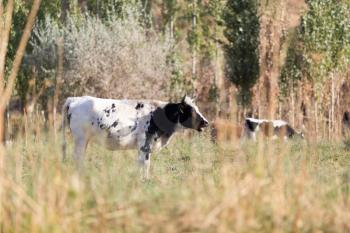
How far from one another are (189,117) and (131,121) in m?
1.07

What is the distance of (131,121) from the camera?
1396 cm

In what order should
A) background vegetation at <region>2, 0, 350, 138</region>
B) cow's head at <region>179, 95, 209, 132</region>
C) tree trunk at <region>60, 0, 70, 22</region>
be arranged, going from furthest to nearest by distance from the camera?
tree trunk at <region>60, 0, 70, 22</region> < background vegetation at <region>2, 0, 350, 138</region> < cow's head at <region>179, 95, 209, 132</region>

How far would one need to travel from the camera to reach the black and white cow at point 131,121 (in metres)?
13.9

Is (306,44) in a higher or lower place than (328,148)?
higher

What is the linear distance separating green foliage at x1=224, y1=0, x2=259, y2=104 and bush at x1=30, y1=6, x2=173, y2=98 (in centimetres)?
334

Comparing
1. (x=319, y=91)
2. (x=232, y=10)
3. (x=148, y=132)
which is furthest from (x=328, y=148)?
(x=232, y=10)

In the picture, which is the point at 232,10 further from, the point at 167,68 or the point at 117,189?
the point at 117,189

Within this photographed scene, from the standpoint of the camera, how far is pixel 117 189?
550cm

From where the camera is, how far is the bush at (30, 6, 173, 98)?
37.4 m

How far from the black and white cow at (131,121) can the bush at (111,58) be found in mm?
22871

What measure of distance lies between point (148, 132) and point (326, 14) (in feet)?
82.0

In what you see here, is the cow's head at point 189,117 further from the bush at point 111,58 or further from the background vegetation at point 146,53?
the bush at point 111,58

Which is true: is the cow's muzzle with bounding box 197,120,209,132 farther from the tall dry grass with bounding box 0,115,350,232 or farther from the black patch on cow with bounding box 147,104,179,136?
the tall dry grass with bounding box 0,115,350,232

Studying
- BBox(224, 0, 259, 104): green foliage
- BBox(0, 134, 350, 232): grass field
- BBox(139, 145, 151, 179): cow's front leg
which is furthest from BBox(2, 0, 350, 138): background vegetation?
BBox(0, 134, 350, 232): grass field
